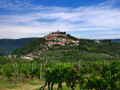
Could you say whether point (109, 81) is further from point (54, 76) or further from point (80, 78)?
point (54, 76)

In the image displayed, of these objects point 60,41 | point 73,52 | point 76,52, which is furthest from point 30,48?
point 76,52

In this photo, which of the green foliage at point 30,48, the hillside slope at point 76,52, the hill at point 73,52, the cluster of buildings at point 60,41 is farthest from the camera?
the cluster of buildings at point 60,41

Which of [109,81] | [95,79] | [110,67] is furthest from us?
[110,67]

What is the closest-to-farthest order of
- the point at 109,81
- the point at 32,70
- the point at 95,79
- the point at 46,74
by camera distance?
the point at 109,81 → the point at 95,79 → the point at 46,74 → the point at 32,70

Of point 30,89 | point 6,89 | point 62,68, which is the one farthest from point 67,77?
point 6,89

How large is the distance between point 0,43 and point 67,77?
197m

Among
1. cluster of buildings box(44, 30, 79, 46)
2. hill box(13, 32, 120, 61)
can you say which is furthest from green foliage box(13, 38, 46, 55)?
cluster of buildings box(44, 30, 79, 46)

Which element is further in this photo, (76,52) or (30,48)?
(30,48)

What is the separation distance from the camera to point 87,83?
861cm

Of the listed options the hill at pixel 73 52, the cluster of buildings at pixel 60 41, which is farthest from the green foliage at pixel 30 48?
the cluster of buildings at pixel 60 41

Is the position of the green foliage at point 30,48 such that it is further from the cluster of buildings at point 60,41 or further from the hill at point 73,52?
the cluster of buildings at point 60,41

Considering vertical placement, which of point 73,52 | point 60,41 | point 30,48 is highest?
point 60,41

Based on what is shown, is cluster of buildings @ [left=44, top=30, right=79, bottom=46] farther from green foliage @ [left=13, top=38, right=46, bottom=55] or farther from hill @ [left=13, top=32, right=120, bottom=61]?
green foliage @ [left=13, top=38, right=46, bottom=55]

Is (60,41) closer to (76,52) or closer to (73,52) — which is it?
(73,52)
